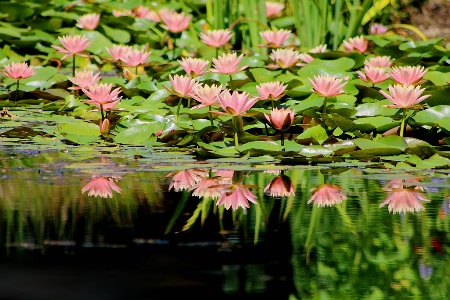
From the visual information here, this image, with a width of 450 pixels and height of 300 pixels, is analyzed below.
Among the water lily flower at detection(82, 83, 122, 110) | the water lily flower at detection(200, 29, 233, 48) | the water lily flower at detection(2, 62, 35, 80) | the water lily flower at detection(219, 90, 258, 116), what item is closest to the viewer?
the water lily flower at detection(219, 90, 258, 116)

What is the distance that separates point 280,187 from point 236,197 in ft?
0.64

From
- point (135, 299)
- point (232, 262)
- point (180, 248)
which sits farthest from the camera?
point (180, 248)

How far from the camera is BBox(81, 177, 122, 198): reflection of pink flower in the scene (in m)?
2.25

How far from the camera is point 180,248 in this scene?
5.65 feet

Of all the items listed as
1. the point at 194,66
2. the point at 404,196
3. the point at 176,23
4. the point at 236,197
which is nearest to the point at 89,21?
the point at 176,23

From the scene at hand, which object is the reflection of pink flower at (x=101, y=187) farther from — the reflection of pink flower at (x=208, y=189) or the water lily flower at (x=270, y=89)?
the water lily flower at (x=270, y=89)

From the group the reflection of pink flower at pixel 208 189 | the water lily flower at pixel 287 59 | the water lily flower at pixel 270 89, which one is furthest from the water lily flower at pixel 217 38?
the reflection of pink flower at pixel 208 189

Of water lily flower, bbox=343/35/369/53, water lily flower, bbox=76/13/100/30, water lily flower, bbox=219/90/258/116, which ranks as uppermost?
water lily flower, bbox=76/13/100/30

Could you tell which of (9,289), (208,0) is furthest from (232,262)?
(208,0)

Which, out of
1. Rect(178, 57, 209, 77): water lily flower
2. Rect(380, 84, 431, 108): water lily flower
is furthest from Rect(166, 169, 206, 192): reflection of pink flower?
Rect(178, 57, 209, 77): water lily flower

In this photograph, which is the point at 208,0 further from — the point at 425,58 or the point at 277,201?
the point at 277,201

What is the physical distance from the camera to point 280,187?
2.39 metres

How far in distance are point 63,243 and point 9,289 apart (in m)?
0.32

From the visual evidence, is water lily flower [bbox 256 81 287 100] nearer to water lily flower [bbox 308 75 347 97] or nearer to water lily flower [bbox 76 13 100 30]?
water lily flower [bbox 308 75 347 97]
